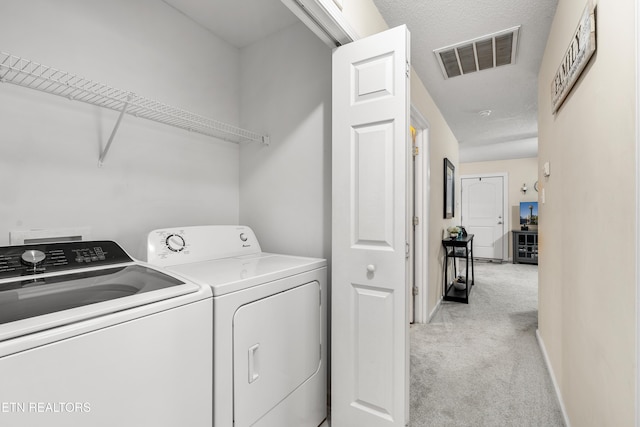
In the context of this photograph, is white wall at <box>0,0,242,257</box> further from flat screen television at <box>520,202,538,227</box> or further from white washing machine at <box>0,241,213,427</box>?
flat screen television at <box>520,202,538,227</box>

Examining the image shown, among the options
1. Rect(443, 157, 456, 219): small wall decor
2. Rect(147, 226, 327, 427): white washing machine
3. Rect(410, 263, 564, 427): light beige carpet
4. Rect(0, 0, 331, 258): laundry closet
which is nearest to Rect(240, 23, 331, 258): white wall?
Rect(0, 0, 331, 258): laundry closet

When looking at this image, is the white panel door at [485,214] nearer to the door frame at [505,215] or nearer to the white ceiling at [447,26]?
the door frame at [505,215]

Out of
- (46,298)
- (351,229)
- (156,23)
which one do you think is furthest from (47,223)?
(351,229)

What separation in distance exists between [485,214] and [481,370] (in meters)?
5.80

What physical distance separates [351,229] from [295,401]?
88 cm

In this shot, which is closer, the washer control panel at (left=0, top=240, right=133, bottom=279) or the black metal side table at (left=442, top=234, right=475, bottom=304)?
the washer control panel at (left=0, top=240, right=133, bottom=279)

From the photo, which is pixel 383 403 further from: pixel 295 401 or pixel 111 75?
pixel 111 75

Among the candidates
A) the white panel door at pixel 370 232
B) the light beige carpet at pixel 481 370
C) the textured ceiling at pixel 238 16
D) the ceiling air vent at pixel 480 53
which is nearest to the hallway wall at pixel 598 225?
the light beige carpet at pixel 481 370

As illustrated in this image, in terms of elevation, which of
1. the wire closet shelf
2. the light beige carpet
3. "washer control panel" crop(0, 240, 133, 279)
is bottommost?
the light beige carpet

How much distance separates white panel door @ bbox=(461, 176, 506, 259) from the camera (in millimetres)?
6898

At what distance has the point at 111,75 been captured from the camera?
5.07ft

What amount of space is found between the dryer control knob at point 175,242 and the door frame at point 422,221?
227cm

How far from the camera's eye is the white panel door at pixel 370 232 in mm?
1399

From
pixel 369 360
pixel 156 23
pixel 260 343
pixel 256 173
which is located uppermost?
pixel 156 23
